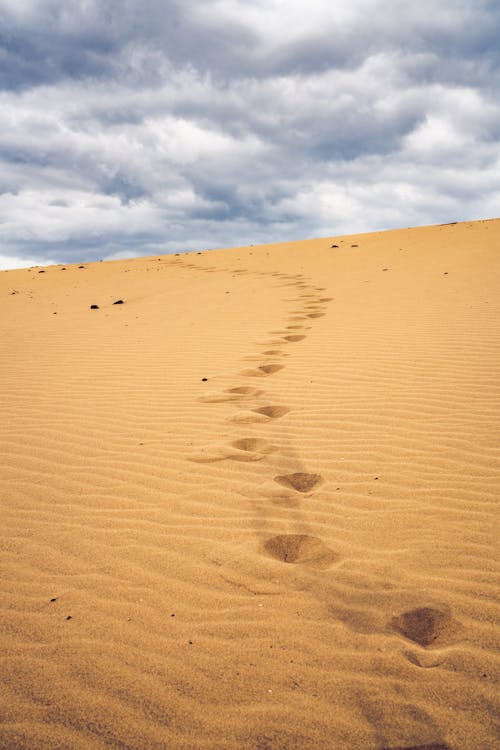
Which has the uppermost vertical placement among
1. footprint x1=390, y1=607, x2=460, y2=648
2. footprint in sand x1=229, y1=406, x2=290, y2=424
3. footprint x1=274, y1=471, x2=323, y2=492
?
footprint in sand x1=229, y1=406, x2=290, y2=424

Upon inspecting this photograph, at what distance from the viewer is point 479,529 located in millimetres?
2428

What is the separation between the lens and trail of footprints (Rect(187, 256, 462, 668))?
1871mm

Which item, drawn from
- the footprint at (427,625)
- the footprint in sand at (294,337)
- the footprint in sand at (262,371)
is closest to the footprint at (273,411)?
the footprint in sand at (262,371)

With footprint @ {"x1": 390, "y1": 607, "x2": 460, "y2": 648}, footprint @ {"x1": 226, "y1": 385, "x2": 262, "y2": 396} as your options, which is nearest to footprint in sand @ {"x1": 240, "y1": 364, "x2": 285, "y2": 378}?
footprint @ {"x1": 226, "y1": 385, "x2": 262, "y2": 396}

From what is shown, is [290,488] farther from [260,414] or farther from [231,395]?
[231,395]

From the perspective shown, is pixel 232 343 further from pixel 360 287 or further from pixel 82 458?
pixel 360 287

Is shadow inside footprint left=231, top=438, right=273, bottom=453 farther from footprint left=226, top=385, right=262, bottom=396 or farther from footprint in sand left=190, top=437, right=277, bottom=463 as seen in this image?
footprint left=226, top=385, right=262, bottom=396

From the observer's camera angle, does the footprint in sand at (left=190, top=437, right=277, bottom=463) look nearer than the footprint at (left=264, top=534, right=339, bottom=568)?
No

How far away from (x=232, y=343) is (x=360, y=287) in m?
4.67

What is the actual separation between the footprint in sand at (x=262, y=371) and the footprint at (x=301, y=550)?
2.73m

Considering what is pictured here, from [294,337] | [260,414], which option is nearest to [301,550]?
[260,414]

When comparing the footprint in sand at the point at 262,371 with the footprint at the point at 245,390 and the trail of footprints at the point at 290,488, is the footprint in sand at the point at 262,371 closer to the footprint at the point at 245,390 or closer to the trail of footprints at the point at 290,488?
the trail of footprints at the point at 290,488

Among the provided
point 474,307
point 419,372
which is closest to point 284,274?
point 474,307

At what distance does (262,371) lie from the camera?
17.0 ft
